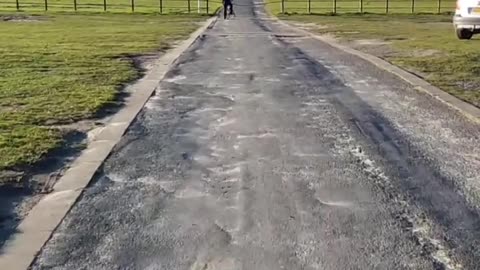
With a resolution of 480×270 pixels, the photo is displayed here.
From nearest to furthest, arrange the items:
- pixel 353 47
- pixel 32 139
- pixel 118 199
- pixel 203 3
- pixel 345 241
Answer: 1. pixel 345 241
2. pixel 118 199
3. pixel 32 139
4. pixel 353 47
5. pixel 203 3

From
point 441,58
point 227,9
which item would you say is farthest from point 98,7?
point 441,58

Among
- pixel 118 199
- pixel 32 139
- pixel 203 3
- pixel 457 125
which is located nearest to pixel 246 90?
pixel 457 125

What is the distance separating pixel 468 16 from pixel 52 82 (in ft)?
42.9

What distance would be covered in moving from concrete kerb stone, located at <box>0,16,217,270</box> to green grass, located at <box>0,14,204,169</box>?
1.34 feet

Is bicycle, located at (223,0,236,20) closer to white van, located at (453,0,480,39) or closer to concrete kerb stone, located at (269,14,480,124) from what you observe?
white van, located at (453,0,480,39)

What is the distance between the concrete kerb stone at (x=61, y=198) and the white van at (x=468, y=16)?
13.6 metres

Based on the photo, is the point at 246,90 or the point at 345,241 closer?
the point at 345,241

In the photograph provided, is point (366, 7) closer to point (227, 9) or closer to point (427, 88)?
point (227, 9)

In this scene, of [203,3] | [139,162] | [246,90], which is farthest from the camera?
[203,3]

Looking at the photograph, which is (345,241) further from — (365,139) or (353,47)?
(353,47)

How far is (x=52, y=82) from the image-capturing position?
42.4 ft

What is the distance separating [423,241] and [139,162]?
2.99 meters

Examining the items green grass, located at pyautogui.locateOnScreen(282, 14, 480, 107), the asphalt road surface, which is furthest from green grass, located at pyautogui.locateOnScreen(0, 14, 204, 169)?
green grass, located at pyautogui.locateOnScreen(282, 14, 480, 107)

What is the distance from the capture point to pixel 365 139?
27.1 feet
